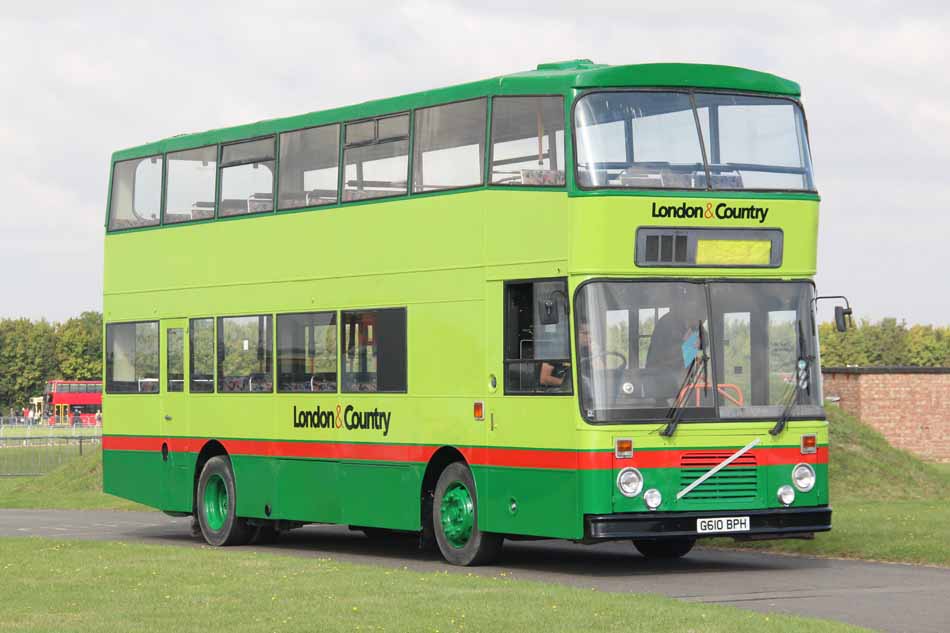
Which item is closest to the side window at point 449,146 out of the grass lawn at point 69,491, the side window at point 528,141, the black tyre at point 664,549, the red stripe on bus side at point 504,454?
the side window at point 528,141

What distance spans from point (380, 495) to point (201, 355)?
443 cm

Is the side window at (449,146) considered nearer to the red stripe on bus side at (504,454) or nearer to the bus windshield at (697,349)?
the bus windshield at (697,349)

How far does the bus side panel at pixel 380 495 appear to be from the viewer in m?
19.5

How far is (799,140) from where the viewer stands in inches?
712

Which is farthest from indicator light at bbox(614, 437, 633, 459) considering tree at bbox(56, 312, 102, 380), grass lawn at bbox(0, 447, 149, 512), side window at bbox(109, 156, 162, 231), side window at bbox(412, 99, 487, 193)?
tree at bbox(56, 312, 102, 380)

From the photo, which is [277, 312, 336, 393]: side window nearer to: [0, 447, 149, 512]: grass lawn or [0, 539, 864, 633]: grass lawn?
[0, 539, 864, 633]: grass lawn

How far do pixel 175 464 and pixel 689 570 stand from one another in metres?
8.31

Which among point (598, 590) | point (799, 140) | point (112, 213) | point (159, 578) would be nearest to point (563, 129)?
point (799, 140)

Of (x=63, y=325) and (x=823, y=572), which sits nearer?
(x=823, y=572)

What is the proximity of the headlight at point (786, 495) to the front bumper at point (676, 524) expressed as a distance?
2.8 inches

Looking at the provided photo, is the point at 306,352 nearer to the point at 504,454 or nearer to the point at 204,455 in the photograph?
the point at 204,455

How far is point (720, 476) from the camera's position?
17.3 m

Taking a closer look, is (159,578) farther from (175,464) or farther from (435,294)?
(175,464)

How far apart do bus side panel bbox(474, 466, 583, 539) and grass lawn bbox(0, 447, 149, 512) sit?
16.6 m
